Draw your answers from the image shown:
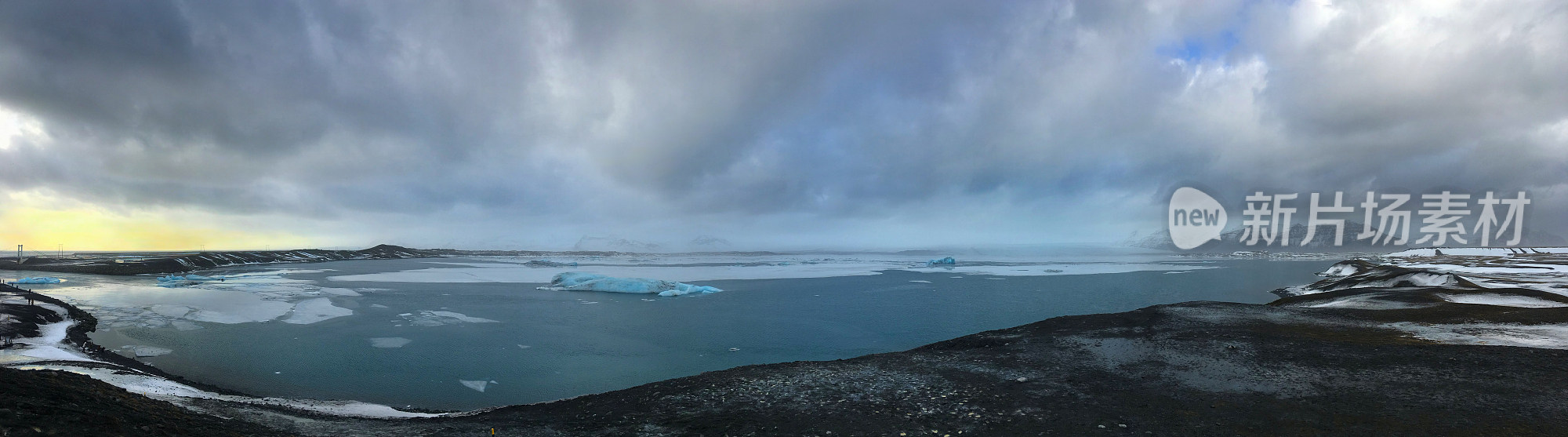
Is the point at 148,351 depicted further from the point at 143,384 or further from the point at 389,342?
the point at 143,384

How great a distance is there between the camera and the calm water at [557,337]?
14500mm

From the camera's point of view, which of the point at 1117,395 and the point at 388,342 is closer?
the point at 1117,395

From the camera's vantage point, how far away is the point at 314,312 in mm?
26906

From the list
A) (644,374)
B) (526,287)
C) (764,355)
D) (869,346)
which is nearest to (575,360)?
(644,374)

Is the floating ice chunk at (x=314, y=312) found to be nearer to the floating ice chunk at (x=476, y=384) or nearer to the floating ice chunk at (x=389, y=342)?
the floating ice chunk at (x=389, y=342)

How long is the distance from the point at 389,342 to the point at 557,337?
542 centimetres

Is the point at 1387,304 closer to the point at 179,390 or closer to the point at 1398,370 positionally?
the point at 1398,370

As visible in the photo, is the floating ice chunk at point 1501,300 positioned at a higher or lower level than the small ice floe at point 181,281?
higher

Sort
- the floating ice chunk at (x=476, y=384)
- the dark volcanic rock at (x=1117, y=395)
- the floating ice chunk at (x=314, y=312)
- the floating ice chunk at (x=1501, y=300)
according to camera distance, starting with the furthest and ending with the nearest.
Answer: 1. the floating ice chunk at (x=314, y=312)
2. the floating ice chunk at (x=1501, y=300)
3. the floating ice chunk at (x=476, y=384)
4. the dark volcanic rock at (x=1117, y=395)

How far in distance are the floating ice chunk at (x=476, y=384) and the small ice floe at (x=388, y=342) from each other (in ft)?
20.4

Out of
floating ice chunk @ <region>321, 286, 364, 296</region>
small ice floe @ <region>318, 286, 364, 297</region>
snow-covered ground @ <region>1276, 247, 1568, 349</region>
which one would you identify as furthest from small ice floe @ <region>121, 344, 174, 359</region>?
snow-covered ground @ <region>1276, 247, 1568, 349</region>

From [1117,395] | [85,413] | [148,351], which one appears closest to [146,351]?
[148,351]

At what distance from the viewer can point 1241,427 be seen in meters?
7.70

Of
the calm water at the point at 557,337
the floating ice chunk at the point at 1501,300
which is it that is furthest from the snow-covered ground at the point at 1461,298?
the calm water at the point at 557,337
